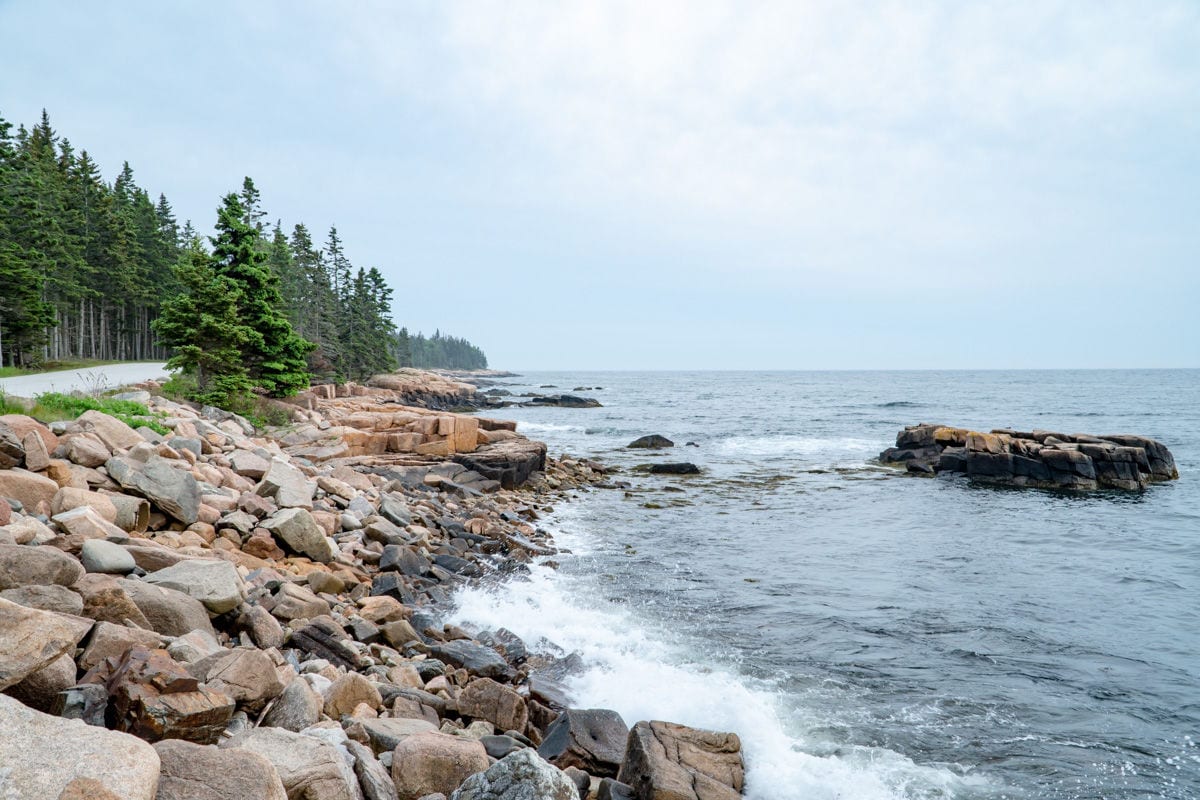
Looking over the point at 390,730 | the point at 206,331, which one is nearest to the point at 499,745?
the point at 390,730

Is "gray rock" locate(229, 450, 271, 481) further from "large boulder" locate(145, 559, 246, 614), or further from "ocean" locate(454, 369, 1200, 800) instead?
"large boulder" locate(145, 559, 246, 614)

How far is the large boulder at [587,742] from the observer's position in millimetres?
6273

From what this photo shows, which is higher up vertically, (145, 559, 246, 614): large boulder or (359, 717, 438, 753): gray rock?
(145, 559, 246, 614): large boulder

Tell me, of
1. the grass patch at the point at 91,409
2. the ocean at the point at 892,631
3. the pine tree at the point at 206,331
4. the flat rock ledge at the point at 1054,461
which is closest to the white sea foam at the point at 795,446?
the flat rock ledge at the point at 1054,461

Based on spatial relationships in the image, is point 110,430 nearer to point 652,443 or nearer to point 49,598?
point 49,598

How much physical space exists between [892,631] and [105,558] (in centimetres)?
1104

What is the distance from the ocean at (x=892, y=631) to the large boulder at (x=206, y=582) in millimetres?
4234

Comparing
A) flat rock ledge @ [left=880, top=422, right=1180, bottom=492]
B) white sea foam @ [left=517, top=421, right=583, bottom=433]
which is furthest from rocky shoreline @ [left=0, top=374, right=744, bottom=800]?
white sea foam @ [left=517, top=421, right=583, bottom=433]

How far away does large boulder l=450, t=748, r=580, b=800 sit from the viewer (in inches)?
163

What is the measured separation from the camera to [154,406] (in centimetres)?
1562

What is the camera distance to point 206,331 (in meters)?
21.8

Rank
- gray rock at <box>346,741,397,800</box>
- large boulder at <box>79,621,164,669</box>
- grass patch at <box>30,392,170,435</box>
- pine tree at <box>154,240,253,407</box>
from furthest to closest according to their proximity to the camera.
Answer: pine tree at <box>154,240,253,407</box>, grass patch at <box>30,392,170,435</box>, large boulder at <box>79,621,164,669</box>, gray rock at <box>346,741,397,800</box>

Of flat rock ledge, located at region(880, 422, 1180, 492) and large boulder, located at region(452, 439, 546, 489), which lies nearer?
large boulder, located at region(452, 439, 546, 489)

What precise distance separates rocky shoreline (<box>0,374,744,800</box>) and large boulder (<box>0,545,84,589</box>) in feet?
0.05
